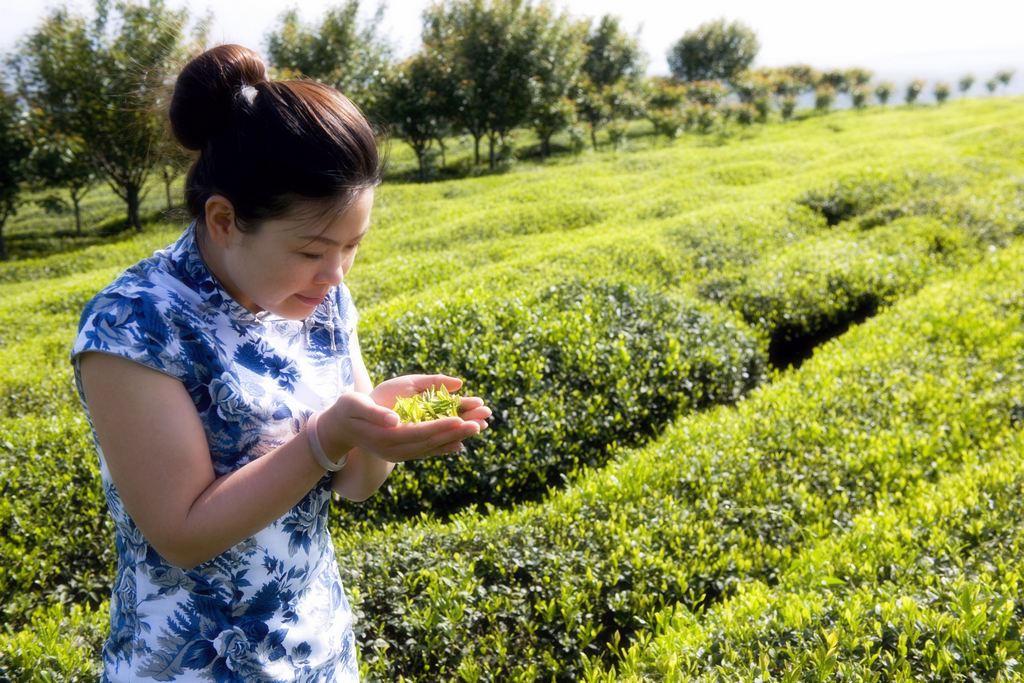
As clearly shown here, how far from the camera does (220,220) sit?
5.43 feet

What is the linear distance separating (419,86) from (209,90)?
26.4 meters

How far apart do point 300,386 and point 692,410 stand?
453 centimetres

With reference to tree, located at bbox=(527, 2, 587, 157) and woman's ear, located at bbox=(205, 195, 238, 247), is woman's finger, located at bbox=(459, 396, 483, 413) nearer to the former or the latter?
woman's ear, located at bbox=(205, 195, 238, 247)

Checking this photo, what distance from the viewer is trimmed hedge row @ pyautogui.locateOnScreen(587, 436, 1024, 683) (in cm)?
297

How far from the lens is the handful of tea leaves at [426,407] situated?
6.47 ft

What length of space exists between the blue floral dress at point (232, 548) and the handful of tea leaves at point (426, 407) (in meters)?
0.20

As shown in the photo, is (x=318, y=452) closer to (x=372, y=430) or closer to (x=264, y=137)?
(x=372, y=430)

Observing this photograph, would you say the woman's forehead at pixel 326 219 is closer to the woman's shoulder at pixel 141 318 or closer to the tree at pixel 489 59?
the woman's shoulder at pixel 141 318

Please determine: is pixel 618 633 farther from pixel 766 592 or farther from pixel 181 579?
pixel 181 579

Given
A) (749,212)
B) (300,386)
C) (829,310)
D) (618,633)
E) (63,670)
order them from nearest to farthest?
(300,386) → (63,670) → (618,633) → (829,310) → (749,212)

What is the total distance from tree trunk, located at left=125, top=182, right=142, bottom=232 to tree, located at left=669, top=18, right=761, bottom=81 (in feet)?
144

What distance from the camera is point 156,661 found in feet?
5.46

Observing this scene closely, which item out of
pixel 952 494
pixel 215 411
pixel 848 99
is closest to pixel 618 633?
pixel 952 494

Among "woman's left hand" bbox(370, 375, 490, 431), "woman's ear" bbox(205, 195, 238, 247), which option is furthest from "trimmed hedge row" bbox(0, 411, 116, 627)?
"woman's ear" bbox(205, 195, 238, 247)
